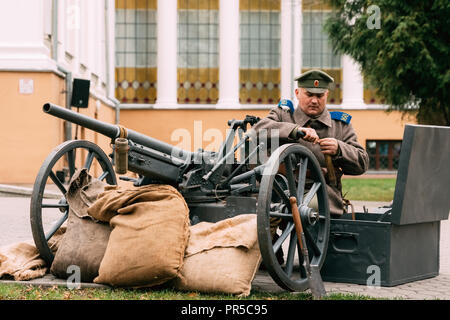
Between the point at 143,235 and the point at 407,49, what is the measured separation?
1250 centimetres

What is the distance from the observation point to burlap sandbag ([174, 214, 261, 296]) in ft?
18.3

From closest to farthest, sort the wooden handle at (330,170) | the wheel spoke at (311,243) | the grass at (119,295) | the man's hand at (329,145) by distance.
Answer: the grass at (119,295), the wheel spoke at (311,243), the man's hand at (329,145), the wooden handle at (330,170)

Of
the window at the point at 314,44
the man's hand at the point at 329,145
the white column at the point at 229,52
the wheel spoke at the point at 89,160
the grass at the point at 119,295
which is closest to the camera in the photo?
the grass at the point at 119,295

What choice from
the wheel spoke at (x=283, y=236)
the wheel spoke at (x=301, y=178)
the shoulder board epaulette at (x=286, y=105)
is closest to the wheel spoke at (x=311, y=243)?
the wheel spoke at (x=283, y=236)

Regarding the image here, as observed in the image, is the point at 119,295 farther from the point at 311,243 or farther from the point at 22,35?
the point at 22,35

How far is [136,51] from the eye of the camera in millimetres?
34844

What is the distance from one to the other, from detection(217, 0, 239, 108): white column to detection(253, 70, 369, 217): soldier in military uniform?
2786cm

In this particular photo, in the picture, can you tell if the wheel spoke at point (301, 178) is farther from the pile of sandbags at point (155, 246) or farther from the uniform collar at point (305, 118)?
the uniform collar at point (305, 118)

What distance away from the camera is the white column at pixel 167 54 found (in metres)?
34.5

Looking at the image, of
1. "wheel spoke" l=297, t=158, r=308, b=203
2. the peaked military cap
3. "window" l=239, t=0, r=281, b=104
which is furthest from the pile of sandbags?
"window" l=239, t=0, r=281, b=104

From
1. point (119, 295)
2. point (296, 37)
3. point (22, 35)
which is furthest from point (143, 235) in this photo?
point (296, 37)

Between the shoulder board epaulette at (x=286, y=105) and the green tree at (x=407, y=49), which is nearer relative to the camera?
the shoulder board epaulette at (x=286, y=105)

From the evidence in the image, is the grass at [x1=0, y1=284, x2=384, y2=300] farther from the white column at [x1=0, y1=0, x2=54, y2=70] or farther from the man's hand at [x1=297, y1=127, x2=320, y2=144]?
the white column at [x1=0, y1=0, x2=54, y2=70]

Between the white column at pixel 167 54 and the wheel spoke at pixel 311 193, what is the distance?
28692 millimetres
